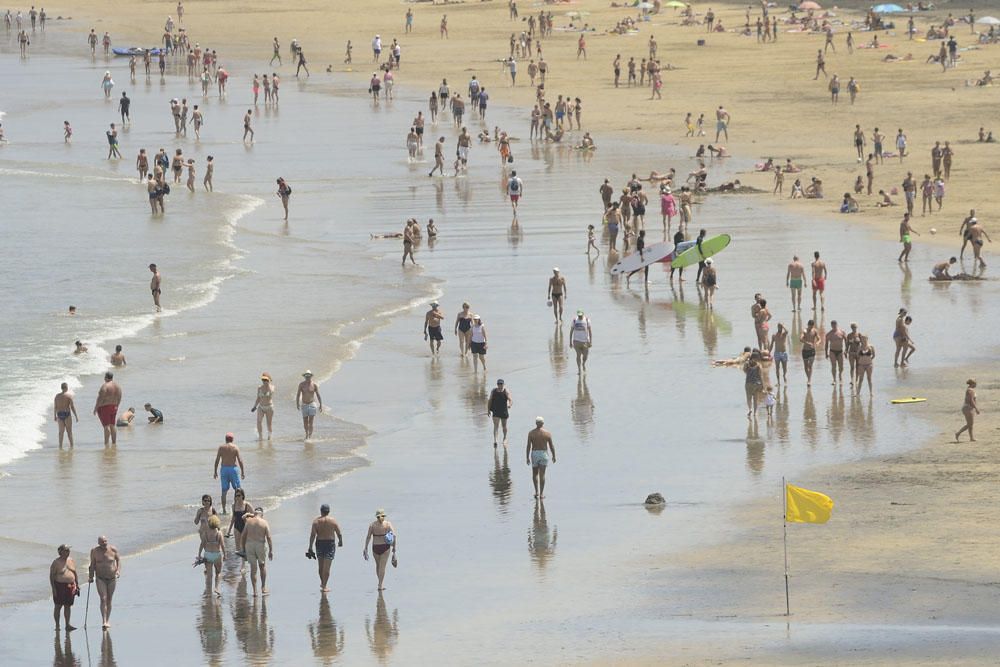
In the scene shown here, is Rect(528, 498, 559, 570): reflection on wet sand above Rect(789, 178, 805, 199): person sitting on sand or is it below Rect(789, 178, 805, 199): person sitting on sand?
below

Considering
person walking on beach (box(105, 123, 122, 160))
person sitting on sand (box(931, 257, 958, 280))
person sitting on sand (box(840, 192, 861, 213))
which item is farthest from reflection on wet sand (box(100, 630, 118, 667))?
person walking on beach (box(105, 123, 122, 160))

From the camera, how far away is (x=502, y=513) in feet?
65.0

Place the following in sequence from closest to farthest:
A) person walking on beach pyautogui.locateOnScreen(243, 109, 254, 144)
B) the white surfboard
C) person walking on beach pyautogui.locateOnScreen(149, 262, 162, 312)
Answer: person walking on beach pyautogui.locateOnScreen(149, 262, 162, 312), the white surfboard, person walking on beach pyautogui.locateOnScreen(243, 109, 254, 144)

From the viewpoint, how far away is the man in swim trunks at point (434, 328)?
2794 centimetres

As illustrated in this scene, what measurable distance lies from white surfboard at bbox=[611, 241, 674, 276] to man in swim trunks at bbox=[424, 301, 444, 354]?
22.2 feet

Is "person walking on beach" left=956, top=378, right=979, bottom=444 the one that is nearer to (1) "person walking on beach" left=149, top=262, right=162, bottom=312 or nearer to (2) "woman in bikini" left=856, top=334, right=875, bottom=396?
(2) "woman in bikini" left=856, top=334, right=875, bottom=396

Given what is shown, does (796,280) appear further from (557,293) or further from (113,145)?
(113,145)

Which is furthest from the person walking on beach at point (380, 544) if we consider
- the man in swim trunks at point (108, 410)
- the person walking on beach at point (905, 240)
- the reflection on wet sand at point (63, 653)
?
the person walking on beach at point (905, 240)

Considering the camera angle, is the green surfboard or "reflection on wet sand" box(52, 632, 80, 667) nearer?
"reflection on wet sand" box(52, 632, 80, 667)

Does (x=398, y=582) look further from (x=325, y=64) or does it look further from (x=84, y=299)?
(x=325, y=64)

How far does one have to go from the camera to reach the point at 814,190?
41906mm

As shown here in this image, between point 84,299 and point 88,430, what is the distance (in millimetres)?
10886

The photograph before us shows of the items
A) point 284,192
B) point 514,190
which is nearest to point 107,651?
point 514,190

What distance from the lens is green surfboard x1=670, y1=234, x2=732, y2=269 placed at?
Result: 3375cm
